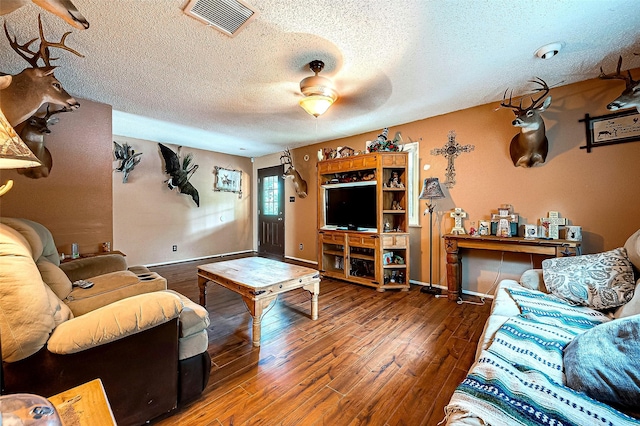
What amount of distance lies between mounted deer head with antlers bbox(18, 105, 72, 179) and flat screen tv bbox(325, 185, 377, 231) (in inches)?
132

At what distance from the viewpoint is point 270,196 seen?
620 cm

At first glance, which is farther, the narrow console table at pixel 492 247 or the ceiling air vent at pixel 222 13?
the narrow console table at pixel 492 247

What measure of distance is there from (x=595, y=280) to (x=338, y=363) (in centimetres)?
191

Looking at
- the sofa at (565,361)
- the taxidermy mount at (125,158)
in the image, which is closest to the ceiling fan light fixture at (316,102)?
the sofa at (565,361)

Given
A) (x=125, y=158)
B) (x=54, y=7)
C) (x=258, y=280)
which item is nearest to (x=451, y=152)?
(x=258, y=280)

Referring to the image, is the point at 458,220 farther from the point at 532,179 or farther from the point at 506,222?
the point at 532,179

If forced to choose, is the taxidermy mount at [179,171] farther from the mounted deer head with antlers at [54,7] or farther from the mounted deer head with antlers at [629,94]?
the mounted deer head with antlers at [629,94]

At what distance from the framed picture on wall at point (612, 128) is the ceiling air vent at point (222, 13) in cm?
337

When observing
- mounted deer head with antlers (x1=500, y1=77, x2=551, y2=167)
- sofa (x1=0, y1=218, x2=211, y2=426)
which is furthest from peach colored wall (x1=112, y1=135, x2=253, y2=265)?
mounted deer head with antlers (x1=500, y1=77, x2=551, y2=167)

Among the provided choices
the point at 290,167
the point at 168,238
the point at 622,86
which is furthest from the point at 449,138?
the point at 168,238

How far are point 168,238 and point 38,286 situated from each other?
4.48 meters

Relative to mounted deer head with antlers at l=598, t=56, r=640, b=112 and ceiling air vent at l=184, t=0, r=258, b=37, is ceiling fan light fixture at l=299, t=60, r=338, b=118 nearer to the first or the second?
ceiling air vent at l=184, t=0, r=258, b=37

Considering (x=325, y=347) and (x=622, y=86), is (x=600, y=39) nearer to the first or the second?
(x=622, y=86)

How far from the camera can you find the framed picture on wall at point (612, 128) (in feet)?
7.91
